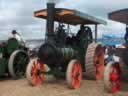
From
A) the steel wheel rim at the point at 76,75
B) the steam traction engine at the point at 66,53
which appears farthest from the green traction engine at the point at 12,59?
the steel wheel rim at the point at 76,75

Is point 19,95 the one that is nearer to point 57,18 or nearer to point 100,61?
point 57,18

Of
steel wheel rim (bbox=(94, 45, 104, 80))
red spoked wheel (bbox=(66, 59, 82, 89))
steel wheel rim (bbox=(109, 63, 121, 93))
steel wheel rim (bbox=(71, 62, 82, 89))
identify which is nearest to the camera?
steel wheel rim (bbox=(109, 63, 121, 93))

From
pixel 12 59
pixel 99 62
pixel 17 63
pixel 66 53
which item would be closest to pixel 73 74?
pixel 66 53

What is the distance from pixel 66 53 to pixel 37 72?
Result: 0.94 metres

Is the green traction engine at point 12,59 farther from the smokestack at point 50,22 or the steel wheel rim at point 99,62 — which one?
the steel wheel rim at point 99,62

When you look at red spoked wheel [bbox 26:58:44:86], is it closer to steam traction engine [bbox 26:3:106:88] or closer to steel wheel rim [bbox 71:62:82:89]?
steam traction engine [bbox 26:3:106:88]

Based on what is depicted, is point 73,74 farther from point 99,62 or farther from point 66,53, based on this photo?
point 99,62

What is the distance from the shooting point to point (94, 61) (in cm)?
1103

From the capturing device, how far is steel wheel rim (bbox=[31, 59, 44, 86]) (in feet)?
33.4

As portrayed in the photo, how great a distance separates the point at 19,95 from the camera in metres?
8.69

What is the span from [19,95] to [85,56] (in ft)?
9.82

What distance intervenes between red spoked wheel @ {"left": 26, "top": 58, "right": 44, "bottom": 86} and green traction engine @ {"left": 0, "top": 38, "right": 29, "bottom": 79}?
1317mm

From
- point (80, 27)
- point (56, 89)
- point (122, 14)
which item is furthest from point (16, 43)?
point (122, 14)

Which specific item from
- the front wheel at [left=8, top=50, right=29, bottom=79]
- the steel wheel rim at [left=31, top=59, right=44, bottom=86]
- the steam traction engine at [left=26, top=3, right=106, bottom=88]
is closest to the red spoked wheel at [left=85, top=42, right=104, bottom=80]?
the steam traction engine at [left=26, top=3, right=106, bottom=88]
